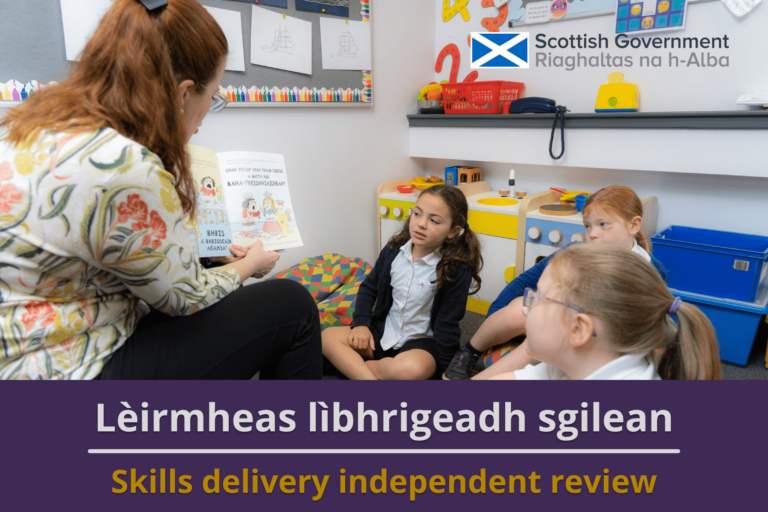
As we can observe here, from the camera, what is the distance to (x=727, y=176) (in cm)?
188

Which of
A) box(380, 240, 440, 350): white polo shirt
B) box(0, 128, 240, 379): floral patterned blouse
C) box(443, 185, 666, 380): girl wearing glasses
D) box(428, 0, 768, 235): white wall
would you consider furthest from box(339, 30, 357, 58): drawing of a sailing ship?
box(0, 128, 240, 379): floral patterned blouse

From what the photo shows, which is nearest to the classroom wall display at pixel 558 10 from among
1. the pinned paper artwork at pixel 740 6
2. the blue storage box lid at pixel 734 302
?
the pinned paper artwork at pixel 740 6

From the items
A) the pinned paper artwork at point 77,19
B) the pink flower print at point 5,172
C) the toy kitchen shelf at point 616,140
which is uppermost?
the pinned paper artwork at point 77,19

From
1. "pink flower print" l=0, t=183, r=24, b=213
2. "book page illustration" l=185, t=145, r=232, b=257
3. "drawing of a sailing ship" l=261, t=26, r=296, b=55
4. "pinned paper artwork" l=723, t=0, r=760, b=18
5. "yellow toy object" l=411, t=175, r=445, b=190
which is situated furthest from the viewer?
"yellow toy object" l=411, t=175, r=445, b=190

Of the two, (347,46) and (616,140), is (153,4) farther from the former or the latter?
(616,140)

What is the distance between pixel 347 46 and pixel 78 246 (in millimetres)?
1671

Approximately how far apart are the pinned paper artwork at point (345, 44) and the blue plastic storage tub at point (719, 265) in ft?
4.46

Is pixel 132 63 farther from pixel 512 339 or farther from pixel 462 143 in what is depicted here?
pixel 462 143

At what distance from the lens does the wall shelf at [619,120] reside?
1647 mm

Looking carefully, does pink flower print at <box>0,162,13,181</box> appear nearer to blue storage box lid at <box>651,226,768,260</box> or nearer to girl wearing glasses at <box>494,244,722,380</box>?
girl wearing glasses at <box>494,244,722,380</box>

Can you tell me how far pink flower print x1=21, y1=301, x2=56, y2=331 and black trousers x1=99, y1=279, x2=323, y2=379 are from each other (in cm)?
12

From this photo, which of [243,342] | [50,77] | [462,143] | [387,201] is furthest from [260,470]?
[462,143]

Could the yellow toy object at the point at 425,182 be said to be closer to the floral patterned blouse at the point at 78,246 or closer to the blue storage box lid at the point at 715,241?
the blue storage box lid at the point at 715,241

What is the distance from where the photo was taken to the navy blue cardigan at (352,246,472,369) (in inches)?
59.9
